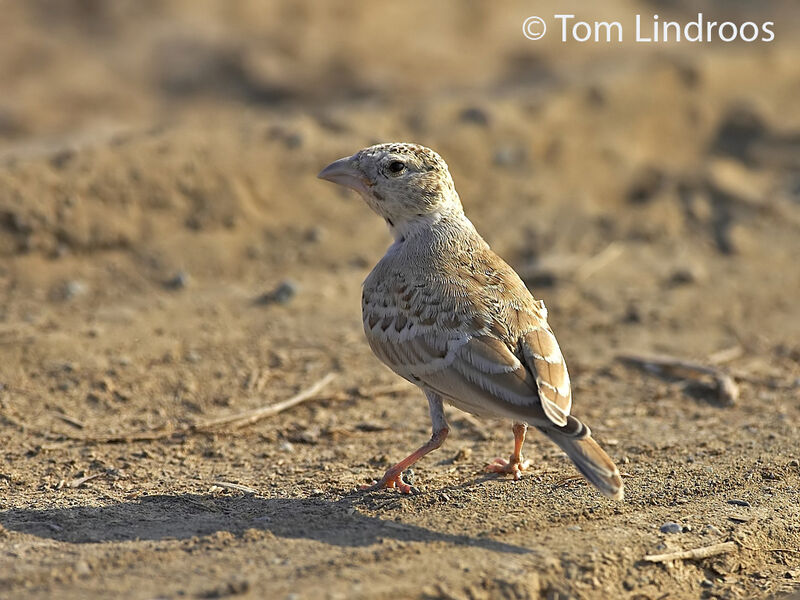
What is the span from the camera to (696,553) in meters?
5.37

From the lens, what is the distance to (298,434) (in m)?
7.05

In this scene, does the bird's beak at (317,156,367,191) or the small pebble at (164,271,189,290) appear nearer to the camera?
the bird's beak at (317,156,367,191)

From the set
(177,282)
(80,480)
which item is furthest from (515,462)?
(177,282)

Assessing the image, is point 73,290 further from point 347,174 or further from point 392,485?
point 392,485

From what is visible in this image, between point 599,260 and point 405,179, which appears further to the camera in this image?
point 599,260

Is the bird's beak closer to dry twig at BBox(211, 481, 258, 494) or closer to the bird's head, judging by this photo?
the bird's head

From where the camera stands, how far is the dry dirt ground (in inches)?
209

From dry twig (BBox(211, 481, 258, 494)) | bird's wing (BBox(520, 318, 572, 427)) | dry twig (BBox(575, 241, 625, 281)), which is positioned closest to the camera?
bird's wing (BBox(520, 318, 572, 427))

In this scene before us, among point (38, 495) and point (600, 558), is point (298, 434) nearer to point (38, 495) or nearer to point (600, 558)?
point (38, 495)

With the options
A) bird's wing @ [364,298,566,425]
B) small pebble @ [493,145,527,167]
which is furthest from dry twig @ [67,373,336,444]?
small pebble @ [493,145,527,167]

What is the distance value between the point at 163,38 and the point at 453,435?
11.0 meters

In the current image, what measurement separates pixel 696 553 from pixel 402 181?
8.77ft

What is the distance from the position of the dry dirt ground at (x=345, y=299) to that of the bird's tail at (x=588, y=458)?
16.3 inches

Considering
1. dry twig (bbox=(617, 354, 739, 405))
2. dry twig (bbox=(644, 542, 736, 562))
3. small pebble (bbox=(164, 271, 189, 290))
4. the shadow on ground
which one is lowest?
dry twig (bbox=(644, 542, 736, 562))
